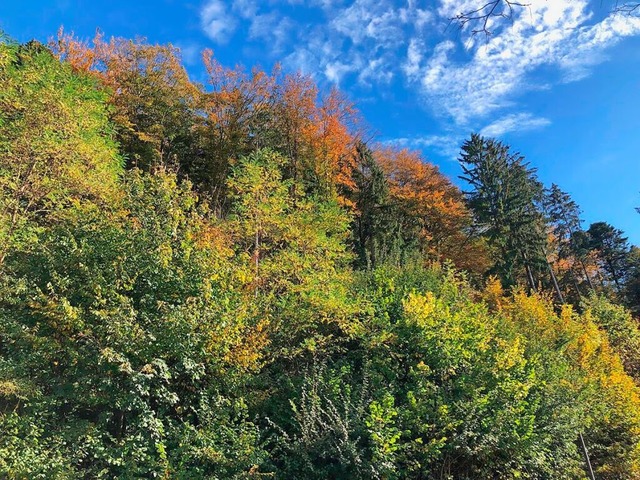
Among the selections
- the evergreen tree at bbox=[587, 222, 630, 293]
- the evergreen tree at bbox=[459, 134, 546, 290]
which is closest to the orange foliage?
the evergreen tree at bbox=[459, 134, 546, 290]

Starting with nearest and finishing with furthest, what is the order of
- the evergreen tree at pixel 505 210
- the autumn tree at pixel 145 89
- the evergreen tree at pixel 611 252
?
1. the autumn tree at pixel 145 89
2. the evergreen tree at pixel 505 210
3. the evergreen tree at pixel 611 252

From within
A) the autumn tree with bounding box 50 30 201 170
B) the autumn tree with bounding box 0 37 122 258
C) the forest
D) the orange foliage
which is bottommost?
the forest

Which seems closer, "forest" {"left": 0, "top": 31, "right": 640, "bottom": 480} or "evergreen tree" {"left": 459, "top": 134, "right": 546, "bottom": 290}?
"forest" {"left": 0, "top": 31, "right": 640, "bottom": 480}

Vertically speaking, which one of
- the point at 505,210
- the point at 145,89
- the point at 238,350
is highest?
the point at 145,89

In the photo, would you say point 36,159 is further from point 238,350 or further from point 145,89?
point 145,89

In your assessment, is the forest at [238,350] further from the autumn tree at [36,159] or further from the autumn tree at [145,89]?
the autumn tree at [145,89]

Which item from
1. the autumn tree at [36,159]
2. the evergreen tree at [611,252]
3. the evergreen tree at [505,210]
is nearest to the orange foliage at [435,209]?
the evergreen tree at [505,210]

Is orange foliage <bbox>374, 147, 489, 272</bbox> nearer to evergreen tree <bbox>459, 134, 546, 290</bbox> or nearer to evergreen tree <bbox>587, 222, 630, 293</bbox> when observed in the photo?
evergreen tree <bbox>459, 134, 546, 290</bbox>

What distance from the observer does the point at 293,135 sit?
24.4 m

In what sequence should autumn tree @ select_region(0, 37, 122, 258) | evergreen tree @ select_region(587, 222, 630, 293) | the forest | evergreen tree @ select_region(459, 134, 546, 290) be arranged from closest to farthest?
the forest < autumn tree @ select_region(0, 37, 122, 258) < evergreen tree @ select_region(459, 134, 546, 290) < evergreen tree @ select_region(587, 222, 630, 293)

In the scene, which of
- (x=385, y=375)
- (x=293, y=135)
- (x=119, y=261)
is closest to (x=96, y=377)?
(x=119, y=261)

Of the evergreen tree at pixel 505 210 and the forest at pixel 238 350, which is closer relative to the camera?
the forest at pixel 238 350

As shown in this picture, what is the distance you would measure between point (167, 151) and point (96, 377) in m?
18.3

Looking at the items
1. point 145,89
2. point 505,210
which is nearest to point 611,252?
point 505,210
